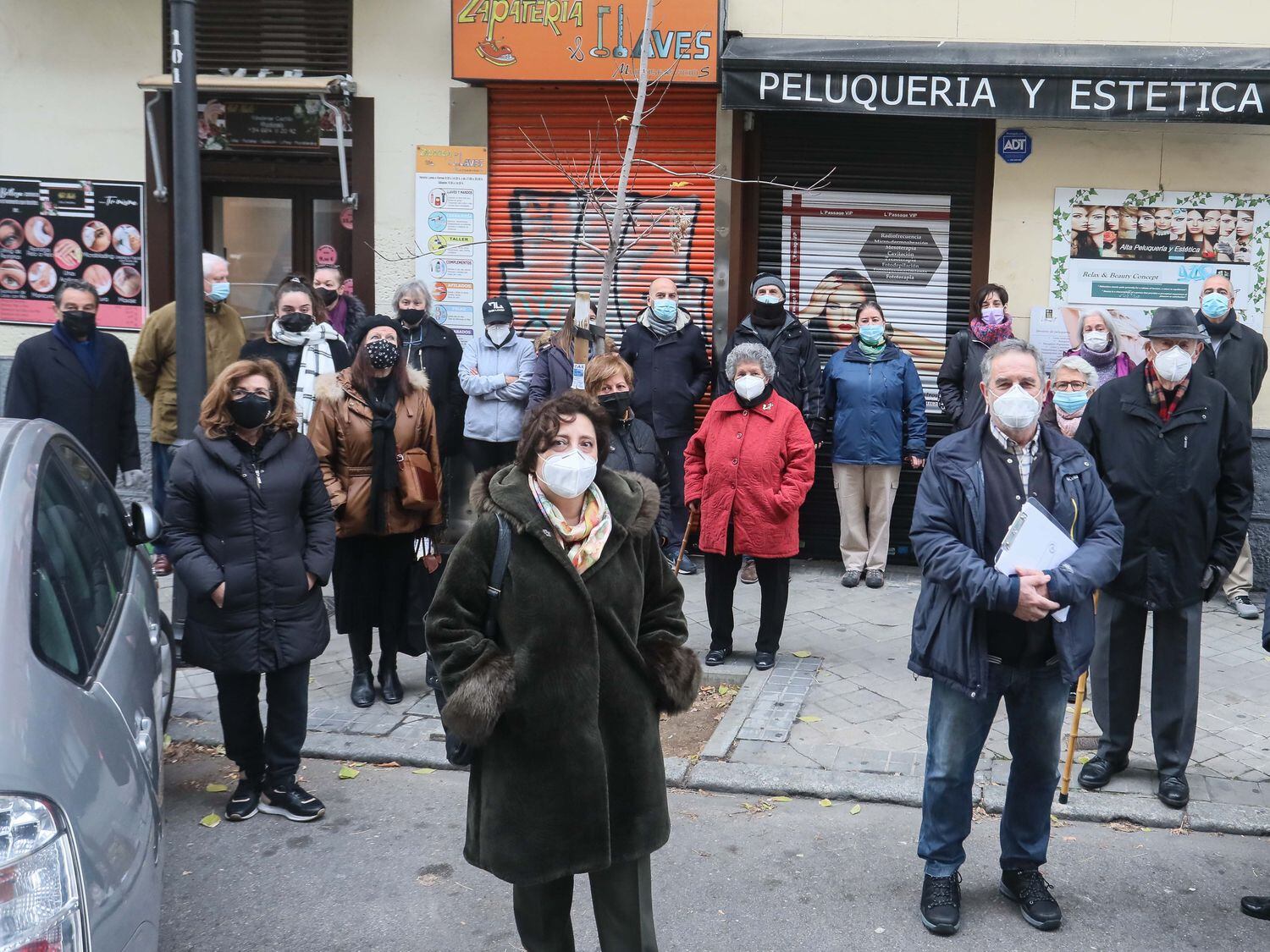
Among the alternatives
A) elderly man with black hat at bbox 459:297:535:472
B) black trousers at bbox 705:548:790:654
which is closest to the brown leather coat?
black trousers at bbox 705:548:790:654

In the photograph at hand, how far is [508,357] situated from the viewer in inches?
379

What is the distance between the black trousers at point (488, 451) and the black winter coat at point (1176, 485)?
4.85 meters

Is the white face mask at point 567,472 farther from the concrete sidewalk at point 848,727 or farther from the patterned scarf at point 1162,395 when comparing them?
the patterned scarf at point 1162,395

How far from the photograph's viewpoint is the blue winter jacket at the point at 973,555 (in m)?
4.42

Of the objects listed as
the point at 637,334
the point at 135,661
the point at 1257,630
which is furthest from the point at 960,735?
the point at 637,334

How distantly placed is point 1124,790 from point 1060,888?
3.33 feet

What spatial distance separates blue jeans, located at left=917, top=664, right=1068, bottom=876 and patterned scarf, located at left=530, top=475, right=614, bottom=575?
4.80 feet

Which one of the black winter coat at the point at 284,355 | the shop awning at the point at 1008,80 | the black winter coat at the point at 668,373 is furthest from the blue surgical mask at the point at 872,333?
the black winter coat at the point at 284,355

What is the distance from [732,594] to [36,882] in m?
5.12

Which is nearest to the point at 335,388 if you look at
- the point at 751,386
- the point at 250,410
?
the point at 250,410

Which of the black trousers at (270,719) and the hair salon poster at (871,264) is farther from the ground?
the hair salon poster at (871,264)

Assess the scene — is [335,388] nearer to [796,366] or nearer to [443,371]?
[443,371]

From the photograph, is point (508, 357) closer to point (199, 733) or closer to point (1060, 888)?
point (199, 733)

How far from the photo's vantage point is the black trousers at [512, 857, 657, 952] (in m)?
3.85
